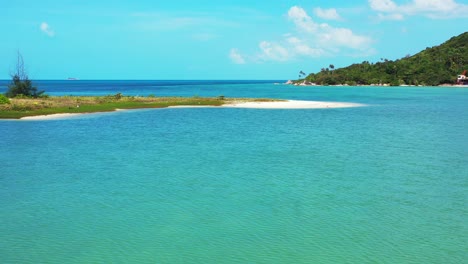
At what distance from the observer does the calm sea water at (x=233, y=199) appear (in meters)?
12.8

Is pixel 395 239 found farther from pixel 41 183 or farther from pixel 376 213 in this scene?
pixel 41 183

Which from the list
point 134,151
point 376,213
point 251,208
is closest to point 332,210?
point 376,213

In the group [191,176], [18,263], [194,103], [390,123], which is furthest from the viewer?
[194,103]

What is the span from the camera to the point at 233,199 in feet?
58.5

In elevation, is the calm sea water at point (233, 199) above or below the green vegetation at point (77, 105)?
below

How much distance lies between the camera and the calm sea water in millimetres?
12820

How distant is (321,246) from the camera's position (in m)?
13.1

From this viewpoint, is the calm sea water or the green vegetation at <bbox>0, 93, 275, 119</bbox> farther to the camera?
the green vegetation at <bbox>0, 93, 275, 119</bbox>

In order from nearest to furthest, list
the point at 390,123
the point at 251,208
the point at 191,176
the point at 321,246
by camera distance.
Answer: the point at 321,246, the point at 251,208, the point at 191,176, the point at 390,123

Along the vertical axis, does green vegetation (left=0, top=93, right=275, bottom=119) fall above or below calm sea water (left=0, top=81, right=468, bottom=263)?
above

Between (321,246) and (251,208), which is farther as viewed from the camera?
(251,208)

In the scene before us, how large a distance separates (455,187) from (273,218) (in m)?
9.22

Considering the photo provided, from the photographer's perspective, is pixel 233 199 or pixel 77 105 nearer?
pixel 233 199

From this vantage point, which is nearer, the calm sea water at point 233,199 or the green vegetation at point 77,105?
the calm sea water at point 233,199
